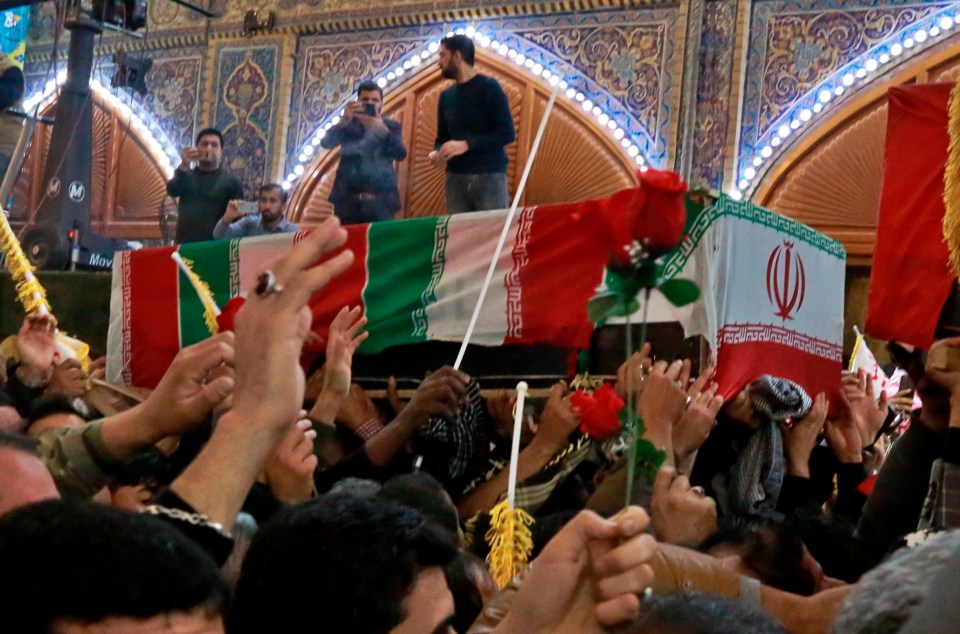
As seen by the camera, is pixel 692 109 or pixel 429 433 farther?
pixel 692 109

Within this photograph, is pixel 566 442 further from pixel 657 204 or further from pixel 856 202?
pixel 856 202

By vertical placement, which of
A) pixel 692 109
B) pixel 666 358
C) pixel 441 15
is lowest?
pixel 666 358

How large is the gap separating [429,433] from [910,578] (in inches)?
79.8

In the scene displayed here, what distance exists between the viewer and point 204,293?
430 cm

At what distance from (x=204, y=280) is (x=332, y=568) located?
3.25m

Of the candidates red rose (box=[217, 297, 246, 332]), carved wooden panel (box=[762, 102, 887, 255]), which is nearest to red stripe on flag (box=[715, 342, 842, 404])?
red rose (box=[217, 297, 246, 332])

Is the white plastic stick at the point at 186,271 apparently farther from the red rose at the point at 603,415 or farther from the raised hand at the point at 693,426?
the red rose at the point at 603,415

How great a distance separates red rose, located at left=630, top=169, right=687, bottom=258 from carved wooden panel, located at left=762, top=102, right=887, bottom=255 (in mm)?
5388

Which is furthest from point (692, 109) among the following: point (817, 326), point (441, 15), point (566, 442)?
point (566, 442)

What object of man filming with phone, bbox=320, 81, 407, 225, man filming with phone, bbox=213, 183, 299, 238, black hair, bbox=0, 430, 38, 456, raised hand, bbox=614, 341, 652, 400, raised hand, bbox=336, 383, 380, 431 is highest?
man filming with phone, bbox=320, 81, 407, 225

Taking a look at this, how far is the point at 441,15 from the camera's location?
8.04 meters

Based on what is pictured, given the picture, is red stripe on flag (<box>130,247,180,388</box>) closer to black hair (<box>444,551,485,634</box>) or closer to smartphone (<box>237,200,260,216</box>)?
smartphone (<box>237,200,260,216</box>)

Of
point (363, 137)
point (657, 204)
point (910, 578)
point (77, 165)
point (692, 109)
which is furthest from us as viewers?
point (77, 165)

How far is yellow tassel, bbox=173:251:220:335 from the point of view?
4.19 m
